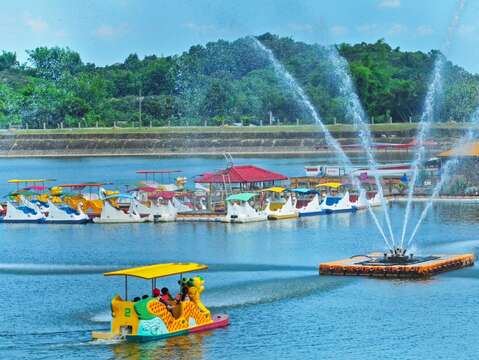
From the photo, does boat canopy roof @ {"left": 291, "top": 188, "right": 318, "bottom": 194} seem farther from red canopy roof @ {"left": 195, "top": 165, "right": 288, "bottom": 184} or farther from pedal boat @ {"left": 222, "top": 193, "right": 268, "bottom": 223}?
pedal boat @ {"left": 222, "top": 193, "right": 268, "bottom": 223}

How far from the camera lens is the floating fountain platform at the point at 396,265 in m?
55.9

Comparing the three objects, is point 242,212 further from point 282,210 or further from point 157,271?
point 157,271

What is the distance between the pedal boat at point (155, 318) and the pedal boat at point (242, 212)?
3884cm

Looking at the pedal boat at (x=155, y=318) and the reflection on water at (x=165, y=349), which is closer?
the reflection on water at (x=165, y=349)

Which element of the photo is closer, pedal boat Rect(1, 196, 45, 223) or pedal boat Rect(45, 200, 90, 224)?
pedal boat Rect(45, 200, 90, 224)

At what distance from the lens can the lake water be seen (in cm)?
4431

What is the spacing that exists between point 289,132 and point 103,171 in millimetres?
39418

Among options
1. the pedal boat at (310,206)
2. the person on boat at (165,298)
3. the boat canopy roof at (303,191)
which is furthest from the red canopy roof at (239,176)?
the person on boat at (165,298)

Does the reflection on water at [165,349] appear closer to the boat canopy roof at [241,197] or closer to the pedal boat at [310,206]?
the boat canopy roof at [241,197]

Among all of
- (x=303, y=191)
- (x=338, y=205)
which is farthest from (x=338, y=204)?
(x=303, y=191)

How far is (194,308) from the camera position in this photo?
1820 inches

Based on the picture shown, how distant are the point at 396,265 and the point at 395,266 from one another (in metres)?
0.60

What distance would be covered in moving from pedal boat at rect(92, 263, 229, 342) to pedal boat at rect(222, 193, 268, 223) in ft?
127

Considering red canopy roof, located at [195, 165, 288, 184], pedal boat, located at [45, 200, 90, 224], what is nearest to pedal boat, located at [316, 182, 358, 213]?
red canopy roof, located at [195, 165, 288, 184]
